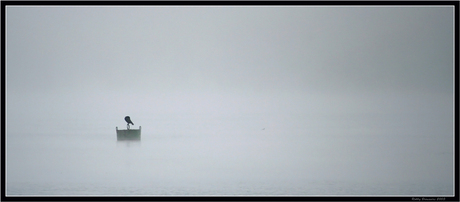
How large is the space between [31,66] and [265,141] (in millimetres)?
147444

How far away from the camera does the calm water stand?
11812 mm

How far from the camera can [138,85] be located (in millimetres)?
173250

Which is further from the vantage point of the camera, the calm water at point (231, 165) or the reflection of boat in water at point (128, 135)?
the reflection of boat in water at point (128, 135)

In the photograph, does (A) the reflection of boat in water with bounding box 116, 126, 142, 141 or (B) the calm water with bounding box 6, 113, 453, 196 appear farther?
(A) the reflection of boat in water with bounding box 116, 126, 142, 141

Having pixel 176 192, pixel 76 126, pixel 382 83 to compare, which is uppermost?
pixel 382 83

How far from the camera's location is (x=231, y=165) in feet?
49.0

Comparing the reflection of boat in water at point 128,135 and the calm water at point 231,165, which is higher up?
the reflection of boat in water at point 128,135

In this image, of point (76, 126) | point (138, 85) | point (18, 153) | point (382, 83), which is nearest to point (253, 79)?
point (138, 85)

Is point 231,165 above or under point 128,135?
under

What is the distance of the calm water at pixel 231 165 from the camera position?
11.8 metres

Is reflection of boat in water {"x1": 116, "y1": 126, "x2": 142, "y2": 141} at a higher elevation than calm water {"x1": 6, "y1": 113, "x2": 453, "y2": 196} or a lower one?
higher

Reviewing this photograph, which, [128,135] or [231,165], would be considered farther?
[128,135]

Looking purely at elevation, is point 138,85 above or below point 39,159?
above

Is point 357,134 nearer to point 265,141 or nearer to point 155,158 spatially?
point 265,141
